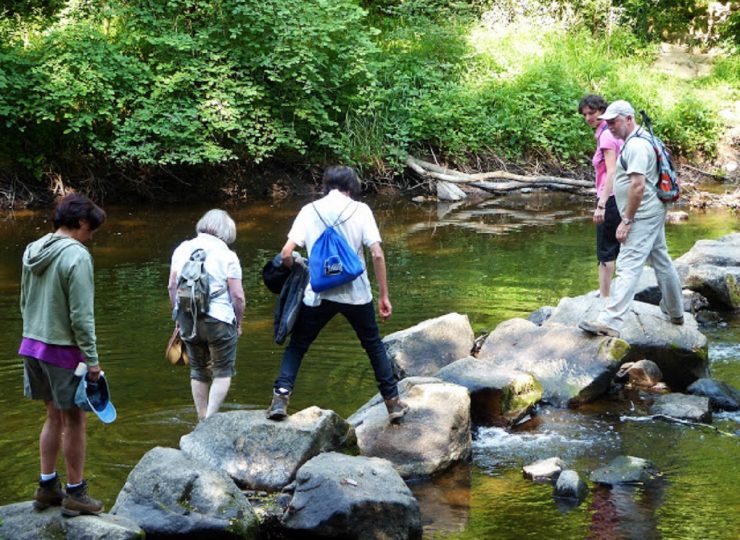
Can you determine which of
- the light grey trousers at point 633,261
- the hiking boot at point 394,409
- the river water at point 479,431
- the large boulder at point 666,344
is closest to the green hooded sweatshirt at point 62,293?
the river water at point 479,431

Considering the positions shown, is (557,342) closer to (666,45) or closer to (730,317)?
(730,317)

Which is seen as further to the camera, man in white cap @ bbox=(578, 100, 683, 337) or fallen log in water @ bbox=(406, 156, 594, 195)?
fallen log in water @ bbox=(406, 156, 594, 195)

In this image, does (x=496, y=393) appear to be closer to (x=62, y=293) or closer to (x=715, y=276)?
(x=62, y=293)

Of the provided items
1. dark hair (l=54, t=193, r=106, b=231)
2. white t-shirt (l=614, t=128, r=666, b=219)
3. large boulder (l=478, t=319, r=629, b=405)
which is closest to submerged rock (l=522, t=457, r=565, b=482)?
Result: large boulder (l=478, t=319, r=629, b=405)

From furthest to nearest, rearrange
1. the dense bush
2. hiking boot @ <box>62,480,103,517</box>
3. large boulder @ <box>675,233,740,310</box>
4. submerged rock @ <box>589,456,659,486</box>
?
the dense bush < large boulder @ <box>675,233,740,310</box> < submerged rock @ <box>589,456,659,486</box> < hiking boot @ <box>62,480,103,517</box>

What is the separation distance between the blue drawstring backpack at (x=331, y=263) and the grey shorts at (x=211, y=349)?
28.2 inches

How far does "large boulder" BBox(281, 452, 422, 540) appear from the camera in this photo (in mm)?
5094

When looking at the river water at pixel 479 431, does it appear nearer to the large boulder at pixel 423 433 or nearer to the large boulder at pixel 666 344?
the large boulder at pixel 423 433

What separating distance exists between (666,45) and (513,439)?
22.4 metres

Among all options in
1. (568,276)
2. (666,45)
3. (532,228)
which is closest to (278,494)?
(568,276)

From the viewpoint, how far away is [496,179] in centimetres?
1978

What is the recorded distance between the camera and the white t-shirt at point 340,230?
601cm

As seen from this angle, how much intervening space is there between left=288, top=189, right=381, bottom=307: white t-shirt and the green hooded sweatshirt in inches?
67.0

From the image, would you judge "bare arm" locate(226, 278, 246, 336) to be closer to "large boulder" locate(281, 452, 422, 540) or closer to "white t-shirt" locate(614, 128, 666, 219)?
"large boulder" locate(281, 452, 422, 540)
